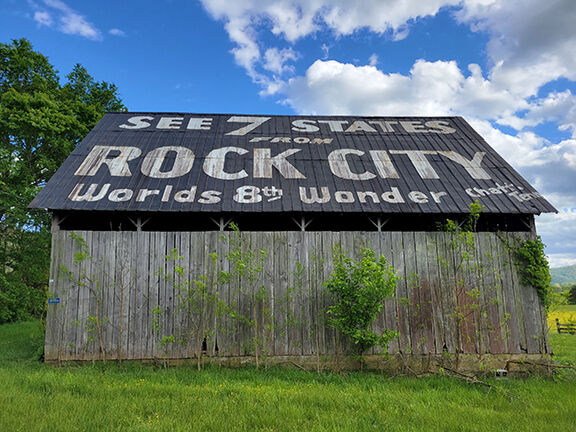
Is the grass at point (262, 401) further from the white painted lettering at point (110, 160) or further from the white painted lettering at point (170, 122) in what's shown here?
the white painted lettering at point (170, 122)

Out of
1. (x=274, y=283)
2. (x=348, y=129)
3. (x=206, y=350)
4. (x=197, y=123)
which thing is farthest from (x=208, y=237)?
(x=348, y=129)

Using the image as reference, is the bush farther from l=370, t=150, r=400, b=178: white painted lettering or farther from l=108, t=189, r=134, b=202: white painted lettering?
l=370, t=150, r=400, b=178: white painted lettering

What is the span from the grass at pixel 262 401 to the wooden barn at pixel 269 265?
0.91m

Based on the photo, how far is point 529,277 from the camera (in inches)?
374

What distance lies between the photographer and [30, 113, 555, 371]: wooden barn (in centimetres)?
891

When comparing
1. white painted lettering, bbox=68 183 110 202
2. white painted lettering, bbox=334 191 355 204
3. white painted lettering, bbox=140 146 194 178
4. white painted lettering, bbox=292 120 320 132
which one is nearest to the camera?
white painted lettering, bbox=68 183 110 202

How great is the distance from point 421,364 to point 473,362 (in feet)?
4.60

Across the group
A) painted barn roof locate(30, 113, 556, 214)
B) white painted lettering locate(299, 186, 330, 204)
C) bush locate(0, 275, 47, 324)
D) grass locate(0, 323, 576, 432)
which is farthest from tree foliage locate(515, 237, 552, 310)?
bush locate(0, 275, 47, 324)

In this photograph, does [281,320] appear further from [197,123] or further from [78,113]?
[78,113]

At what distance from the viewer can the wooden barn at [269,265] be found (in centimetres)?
Answer: 891

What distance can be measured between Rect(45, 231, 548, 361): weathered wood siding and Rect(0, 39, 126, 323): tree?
950 centimetres

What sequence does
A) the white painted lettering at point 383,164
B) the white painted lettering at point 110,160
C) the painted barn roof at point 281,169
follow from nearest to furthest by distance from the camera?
the painted barn roof at point 281,169
the white painted lettering at point 110,160
the white painted lettering at point 383,164

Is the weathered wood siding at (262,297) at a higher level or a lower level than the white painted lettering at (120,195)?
lower

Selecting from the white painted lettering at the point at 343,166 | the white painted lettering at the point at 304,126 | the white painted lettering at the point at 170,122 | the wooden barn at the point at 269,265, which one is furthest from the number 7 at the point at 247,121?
the white painted lettering at the point at 343,166
